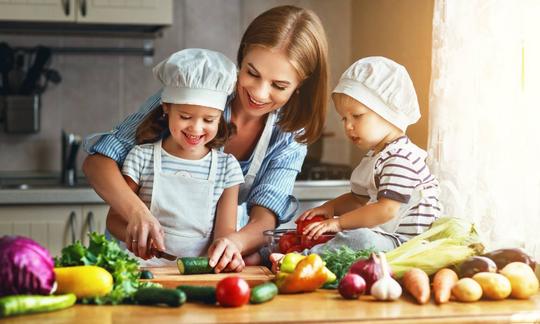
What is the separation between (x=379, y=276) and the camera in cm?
151

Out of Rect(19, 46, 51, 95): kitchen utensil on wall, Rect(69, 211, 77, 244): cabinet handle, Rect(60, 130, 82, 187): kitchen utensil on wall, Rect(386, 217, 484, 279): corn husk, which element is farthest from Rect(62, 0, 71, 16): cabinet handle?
Rect(386, 217, 484, 279): corn husk

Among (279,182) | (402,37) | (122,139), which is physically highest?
(402,37)

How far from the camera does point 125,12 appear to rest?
11.7ft

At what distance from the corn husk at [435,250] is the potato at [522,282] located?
0.34 feet

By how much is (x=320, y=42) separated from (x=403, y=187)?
1.46ft

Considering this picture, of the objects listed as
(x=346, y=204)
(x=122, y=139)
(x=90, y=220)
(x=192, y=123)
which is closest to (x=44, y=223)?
(x=90, y=220)

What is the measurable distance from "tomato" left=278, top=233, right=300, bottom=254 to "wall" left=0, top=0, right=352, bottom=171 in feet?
7.34

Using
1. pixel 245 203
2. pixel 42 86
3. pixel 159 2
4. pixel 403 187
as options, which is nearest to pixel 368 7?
pixel 159 2

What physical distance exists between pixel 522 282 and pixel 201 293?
571 millimetres

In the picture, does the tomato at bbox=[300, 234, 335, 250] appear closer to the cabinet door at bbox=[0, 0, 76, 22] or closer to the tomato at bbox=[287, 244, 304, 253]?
the tomato at bbox=[287, 244, 304, 253]

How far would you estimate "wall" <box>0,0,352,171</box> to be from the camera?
12.7 feet

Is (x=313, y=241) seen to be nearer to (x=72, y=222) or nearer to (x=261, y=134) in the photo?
(x=261, y=134)

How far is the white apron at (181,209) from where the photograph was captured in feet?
6.63

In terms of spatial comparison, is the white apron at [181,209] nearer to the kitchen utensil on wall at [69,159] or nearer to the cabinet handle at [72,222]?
the cabinet handle at [72,222]
